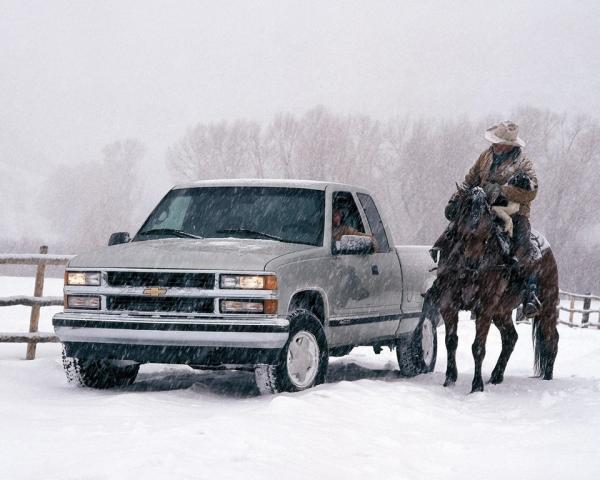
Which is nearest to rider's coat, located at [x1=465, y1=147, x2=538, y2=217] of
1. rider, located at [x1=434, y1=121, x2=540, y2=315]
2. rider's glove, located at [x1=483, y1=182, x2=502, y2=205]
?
rider, located at [x1=434, y1=121, x2=540, y2=315]

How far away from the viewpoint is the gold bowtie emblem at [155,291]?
786 centimetres

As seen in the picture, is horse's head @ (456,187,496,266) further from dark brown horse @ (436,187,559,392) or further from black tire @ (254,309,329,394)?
black tire @ (254,309,329,394)

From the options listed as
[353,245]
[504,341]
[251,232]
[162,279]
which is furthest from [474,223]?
[162,279]

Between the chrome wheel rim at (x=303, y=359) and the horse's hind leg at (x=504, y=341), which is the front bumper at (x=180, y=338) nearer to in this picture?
the chrome wheel rim at (x=303, y=359)

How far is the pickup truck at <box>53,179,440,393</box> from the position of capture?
7723 mm

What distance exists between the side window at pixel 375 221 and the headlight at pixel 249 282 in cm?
249

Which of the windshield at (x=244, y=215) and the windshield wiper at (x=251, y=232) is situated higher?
the windshield at (x=244, y=215)

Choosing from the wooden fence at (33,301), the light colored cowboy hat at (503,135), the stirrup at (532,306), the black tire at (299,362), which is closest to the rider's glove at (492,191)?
the light colored cowboy hat at (503,135)

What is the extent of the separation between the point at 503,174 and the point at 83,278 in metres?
4.20

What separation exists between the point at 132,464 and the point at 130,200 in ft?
277

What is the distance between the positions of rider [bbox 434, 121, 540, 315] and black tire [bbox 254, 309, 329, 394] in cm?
175

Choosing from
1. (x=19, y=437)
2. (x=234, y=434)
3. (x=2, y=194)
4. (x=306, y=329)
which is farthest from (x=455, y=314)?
(x=2, y=194)

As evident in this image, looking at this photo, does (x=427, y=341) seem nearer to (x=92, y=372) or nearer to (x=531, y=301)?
(x=531, y=301)

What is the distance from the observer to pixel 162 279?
7.92 metres
